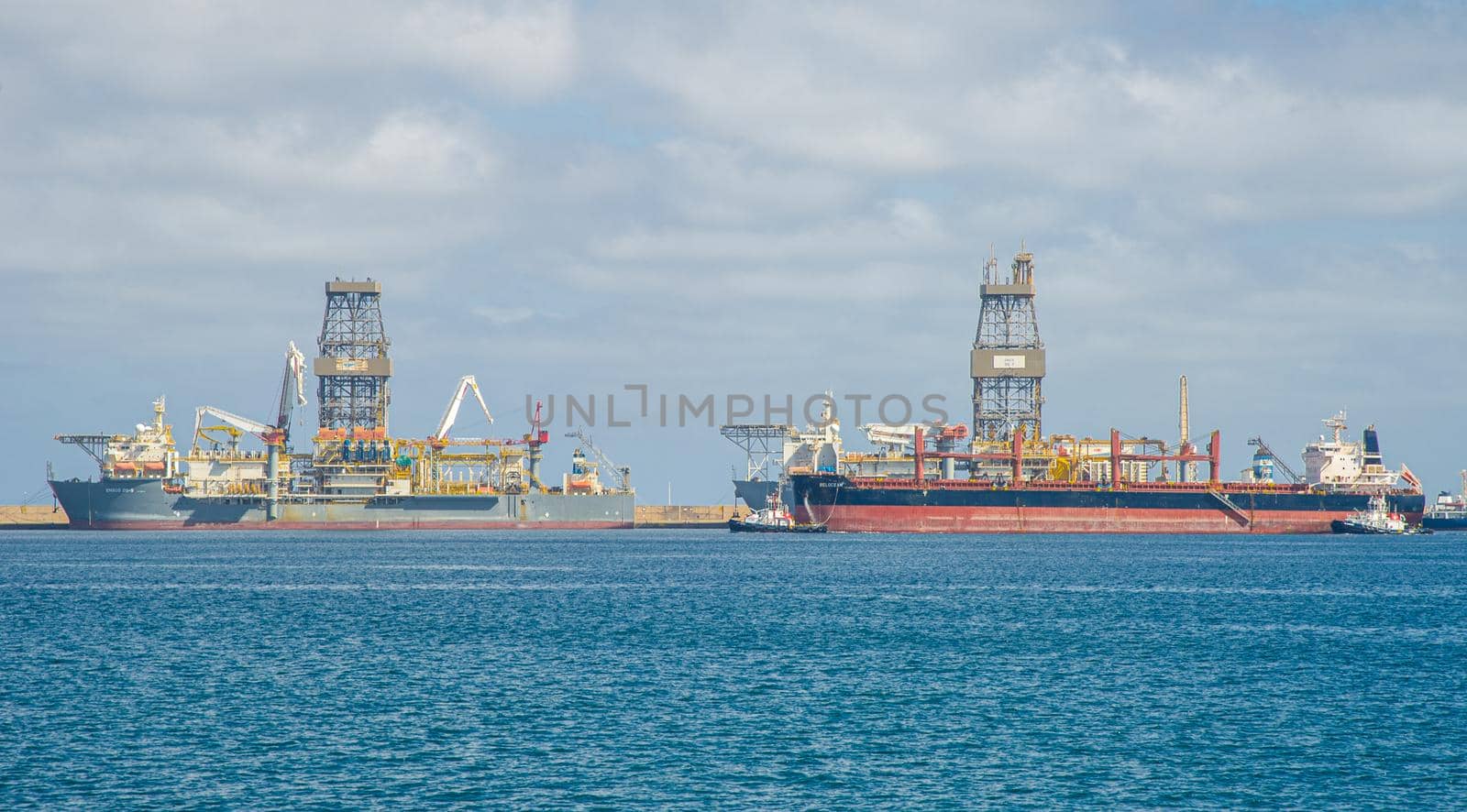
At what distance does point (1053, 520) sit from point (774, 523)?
23770 millimetres

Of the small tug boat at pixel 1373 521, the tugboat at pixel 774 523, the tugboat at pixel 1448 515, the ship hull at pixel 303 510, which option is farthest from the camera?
the tugboat at pixel 1448 515

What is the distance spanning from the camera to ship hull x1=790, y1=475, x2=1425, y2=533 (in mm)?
125500

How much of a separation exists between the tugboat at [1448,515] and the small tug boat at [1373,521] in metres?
36.0

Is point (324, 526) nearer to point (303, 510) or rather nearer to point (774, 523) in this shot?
point (303, 510)

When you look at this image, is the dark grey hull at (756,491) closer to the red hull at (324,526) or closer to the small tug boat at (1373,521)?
the red hull at (324,526)

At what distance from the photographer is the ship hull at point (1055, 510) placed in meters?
126

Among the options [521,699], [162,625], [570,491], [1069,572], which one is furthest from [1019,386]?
[521,699]

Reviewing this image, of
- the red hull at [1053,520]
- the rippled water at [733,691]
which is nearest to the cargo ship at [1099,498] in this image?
the red hull at [1053,520]

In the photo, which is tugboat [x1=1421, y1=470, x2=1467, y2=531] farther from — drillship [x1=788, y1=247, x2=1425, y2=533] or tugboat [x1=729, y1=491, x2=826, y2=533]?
tugboat [x1=729, y1=491, x2=826, y2=533]

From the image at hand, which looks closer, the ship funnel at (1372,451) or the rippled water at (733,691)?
the rippled water at (733,691)

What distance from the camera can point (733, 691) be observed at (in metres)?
37.3

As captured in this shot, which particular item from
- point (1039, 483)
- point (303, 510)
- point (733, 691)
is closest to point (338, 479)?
point (303, 510)

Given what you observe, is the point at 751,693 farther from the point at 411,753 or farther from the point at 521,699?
the point at 411,753

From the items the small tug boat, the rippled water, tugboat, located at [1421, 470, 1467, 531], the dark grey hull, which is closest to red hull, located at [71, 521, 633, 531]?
the dark grey hull
